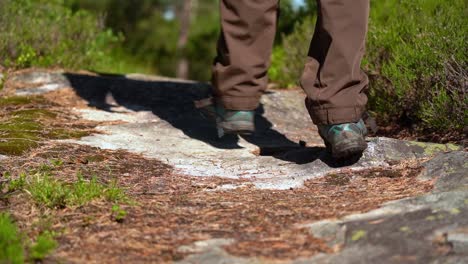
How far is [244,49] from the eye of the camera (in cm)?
348

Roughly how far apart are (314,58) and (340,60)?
0.18m

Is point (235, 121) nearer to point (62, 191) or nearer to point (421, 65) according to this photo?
point (62, 191)

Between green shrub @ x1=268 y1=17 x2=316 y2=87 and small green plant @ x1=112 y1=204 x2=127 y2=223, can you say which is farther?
green shrub @ x1=268 y1=17 x2=316 y2=87

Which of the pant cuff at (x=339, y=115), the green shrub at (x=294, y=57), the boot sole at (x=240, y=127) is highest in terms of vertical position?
the pant cuff at (x=339, y=115)

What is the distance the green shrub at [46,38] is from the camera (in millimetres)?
6191

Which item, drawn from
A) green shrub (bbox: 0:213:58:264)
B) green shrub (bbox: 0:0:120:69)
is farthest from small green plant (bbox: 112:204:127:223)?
green shrub (bbox: 0:0:120:69)

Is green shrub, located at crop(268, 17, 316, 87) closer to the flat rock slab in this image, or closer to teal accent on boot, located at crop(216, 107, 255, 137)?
the flat rock slab

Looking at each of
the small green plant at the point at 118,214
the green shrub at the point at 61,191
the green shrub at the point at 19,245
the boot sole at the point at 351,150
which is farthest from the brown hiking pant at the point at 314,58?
the green shrub at the point at 19,245

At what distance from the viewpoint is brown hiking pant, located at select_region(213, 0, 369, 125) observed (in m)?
3.22

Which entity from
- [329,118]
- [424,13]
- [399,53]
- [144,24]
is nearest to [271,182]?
[329,118]

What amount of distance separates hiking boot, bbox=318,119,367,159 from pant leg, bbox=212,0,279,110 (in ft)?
1.50

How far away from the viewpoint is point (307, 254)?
7.41 ft

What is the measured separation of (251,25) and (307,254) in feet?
4.91

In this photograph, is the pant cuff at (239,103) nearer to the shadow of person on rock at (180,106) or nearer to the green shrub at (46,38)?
the shadow of person on rock at (180,106)
